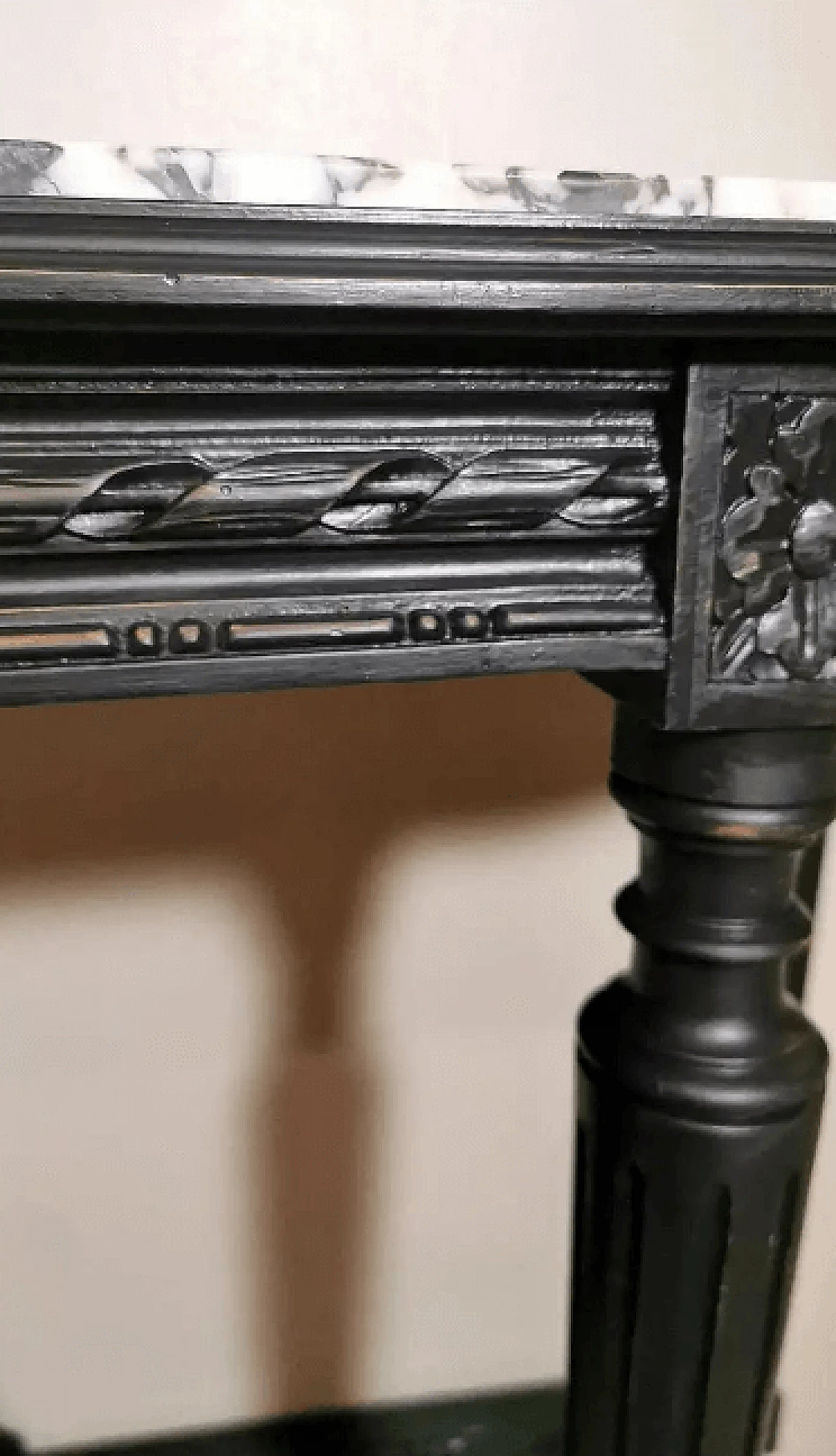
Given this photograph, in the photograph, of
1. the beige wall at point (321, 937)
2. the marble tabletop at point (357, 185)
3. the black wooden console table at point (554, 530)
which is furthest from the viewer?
the beige wall at point (321, 937)

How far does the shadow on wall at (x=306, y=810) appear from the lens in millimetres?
713

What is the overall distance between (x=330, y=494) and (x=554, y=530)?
0.08 m

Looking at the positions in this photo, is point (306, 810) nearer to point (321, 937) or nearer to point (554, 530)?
point (321, 937)

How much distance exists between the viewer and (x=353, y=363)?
0.36m

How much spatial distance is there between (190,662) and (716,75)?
0.55m

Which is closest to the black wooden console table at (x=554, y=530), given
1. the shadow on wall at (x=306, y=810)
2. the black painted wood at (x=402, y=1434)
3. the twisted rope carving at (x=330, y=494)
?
the twisted rope carving at (x=330, y=494)

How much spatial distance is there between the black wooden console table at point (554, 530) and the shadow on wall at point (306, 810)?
312mm

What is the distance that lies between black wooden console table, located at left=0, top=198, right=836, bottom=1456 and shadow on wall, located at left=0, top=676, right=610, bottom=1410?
0.31 meters

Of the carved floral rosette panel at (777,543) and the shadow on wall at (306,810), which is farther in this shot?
the shadow on wall at (306,810)

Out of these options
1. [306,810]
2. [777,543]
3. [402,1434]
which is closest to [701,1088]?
[777,543]

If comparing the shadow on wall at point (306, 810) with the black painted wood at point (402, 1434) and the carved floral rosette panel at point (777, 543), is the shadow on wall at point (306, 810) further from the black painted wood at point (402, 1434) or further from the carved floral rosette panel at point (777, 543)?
the carved floral rosette panel at point (777, 543)

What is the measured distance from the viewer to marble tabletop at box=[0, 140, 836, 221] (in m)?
0.43

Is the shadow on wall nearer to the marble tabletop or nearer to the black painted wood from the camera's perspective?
the black painted wood

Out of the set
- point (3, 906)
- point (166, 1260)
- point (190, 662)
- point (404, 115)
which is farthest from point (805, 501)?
point (166, 1260)
